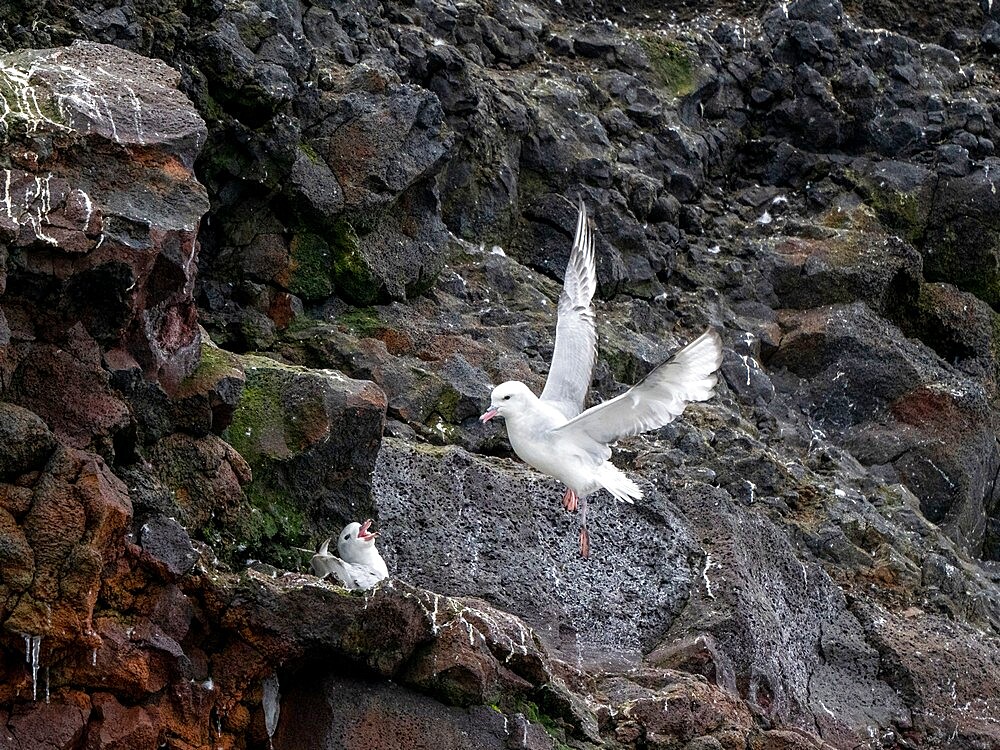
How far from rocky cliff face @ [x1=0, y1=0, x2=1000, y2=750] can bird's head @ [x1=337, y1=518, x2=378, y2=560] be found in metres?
0.27

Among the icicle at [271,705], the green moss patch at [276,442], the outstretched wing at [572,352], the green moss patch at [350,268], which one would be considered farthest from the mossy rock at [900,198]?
the icicle at [271,705]

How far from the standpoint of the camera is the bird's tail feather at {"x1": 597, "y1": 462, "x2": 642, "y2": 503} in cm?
1080

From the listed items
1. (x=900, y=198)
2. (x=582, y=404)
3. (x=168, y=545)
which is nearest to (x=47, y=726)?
(x=168, y=545)

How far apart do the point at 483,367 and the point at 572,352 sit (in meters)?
2.34

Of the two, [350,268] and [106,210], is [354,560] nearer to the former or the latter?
[106,210]

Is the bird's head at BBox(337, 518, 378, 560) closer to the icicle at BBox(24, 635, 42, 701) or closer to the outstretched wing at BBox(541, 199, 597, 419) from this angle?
the outstretched wing at BBox(541, 199, 597, 419)

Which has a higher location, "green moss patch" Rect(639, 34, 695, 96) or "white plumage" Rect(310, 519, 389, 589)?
"white plumage" Rect(310, 519, 389, 589)

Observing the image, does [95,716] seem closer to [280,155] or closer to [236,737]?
[236,737]

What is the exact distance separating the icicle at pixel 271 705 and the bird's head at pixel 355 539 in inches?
65.1

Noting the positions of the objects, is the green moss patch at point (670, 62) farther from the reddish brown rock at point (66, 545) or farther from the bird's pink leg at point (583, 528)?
the reddish brown rock at point (66, 545)

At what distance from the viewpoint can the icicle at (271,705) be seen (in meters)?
8.42

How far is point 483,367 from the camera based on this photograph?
1346 centimetres

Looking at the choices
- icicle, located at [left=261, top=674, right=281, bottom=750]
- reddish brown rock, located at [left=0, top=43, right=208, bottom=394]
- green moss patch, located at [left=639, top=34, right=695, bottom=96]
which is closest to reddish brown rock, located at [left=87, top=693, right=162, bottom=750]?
icicle, located at [left=261, top=674, right=281, bottom=750]

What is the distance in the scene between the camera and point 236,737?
836 centimetres
